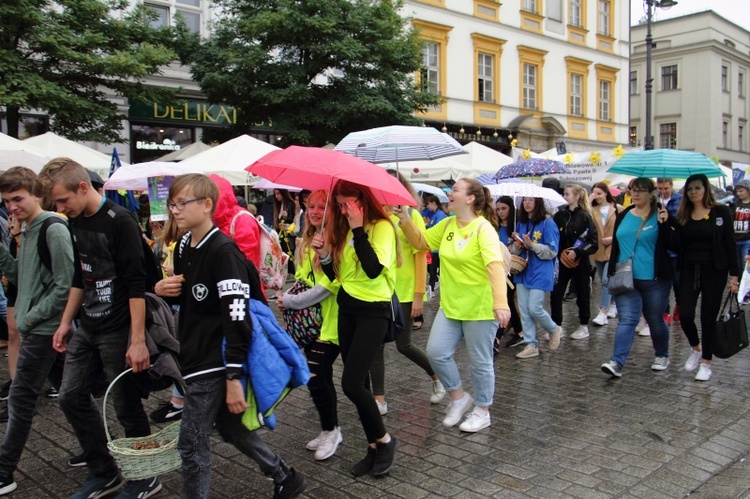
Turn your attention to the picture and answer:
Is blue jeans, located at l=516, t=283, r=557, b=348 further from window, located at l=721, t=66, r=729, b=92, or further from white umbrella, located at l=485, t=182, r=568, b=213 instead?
window, located at l=721, t=66, r=729, b=92

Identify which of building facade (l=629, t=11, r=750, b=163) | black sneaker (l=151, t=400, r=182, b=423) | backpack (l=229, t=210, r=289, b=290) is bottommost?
black sneaker (l=151, t=400, r=182, b=423)

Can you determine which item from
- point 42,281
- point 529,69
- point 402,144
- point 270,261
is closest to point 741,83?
point 529,69

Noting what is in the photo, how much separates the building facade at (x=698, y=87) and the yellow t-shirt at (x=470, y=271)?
4375 centimetres

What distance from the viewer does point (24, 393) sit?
12.3 feet

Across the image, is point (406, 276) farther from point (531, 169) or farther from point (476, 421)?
point (531, 169)

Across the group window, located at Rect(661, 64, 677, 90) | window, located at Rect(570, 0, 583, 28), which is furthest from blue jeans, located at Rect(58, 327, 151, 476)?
window, located at Rect(661, 64, 677, 90)

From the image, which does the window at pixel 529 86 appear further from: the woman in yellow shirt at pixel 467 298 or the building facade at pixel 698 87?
the woman in yellow shirt at pixel 467 298

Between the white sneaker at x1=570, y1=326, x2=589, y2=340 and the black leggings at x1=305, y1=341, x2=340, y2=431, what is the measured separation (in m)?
4.55

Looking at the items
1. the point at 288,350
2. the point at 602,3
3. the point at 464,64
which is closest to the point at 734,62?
the point at 602,3

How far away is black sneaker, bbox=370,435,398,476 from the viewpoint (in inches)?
153

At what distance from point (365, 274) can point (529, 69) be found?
86.3 ft

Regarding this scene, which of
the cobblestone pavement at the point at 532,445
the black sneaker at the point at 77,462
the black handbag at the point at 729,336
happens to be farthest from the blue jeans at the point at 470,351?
the black handbag at the point at 729,336

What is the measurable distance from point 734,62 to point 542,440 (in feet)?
171

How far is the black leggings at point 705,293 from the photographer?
19.6 feet
